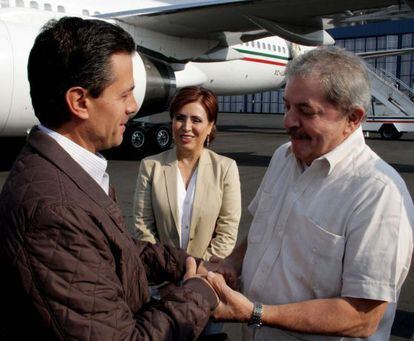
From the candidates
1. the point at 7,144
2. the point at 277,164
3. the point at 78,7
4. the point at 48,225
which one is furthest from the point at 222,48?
the point at 48,225

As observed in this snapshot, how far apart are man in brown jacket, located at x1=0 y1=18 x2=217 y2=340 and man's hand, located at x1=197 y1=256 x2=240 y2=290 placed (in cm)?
38

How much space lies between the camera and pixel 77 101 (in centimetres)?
153

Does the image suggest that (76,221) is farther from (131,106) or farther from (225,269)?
(225,269)

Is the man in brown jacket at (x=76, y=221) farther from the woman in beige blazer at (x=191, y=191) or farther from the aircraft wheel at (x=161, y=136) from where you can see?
the aircraft wheel at (x=161, y=136)

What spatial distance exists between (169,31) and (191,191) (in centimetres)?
886

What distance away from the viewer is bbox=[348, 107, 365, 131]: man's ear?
1759 mm

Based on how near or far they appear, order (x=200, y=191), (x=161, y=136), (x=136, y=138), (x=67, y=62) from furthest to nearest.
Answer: (x=161, y=136) < (x=136, y=138) < (x=200, y=191) < (x=67, y=62)

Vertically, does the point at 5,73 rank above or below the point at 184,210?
above

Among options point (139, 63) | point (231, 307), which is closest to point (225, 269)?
point (231, 307)

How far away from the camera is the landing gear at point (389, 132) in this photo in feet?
59.8

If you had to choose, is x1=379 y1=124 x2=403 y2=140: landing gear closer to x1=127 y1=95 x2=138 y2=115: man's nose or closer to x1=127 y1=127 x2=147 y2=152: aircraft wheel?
x1=127 y1=127 x2=147 y2=152: aircraft wheel

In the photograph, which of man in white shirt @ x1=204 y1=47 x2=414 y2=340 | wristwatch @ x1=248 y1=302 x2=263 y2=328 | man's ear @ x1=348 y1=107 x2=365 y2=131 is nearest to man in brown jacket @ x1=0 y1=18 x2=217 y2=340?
wristwatch @ x1=248 y1=302 x2=263 y2=328

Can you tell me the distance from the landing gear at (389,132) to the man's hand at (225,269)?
56.7 ft

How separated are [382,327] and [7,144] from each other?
10.4 meters
